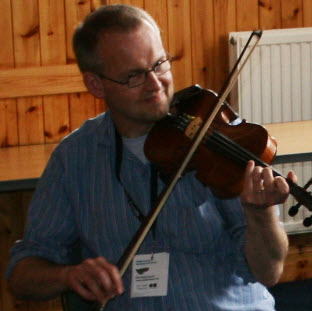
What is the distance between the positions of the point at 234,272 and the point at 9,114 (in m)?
1.75

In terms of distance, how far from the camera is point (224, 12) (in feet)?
11.9

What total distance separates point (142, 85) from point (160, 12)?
70.5 inches

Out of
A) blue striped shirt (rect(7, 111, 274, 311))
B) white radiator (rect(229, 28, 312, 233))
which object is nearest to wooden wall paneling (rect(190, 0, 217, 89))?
white radiator (rect(229, 28, 312, 233))

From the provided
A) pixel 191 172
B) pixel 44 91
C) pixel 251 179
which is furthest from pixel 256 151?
pixel 44 91

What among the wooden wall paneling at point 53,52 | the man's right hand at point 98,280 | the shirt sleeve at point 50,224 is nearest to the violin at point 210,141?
the shirt sleeve at point 50,224

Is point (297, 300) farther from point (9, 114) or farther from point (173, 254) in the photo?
point (173, 254)

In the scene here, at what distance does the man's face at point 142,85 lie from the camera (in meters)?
1.77

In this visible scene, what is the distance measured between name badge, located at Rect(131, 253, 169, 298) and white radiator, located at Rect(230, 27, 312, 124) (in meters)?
1.94

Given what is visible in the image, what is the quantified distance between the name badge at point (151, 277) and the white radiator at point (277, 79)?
1.94 meters

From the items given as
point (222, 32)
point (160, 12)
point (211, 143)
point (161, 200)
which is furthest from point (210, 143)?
point (222, 32)

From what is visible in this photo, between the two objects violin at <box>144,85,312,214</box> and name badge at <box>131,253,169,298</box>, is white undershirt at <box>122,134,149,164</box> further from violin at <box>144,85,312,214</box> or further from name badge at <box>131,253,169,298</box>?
name badge at <box>131,253,169,298</box>

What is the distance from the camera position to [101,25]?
6.02 ft

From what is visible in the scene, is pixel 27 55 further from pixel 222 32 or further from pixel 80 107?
pixel 222 32

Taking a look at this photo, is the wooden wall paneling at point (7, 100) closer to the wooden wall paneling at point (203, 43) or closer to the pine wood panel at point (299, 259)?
the wooden wall paneling at point (203, 43)
